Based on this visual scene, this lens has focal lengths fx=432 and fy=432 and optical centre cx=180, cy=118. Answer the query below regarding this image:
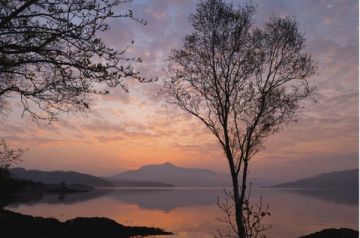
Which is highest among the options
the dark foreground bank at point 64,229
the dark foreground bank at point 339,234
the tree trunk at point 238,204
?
the tree trunk at point 238,204

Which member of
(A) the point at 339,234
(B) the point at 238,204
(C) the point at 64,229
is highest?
(B) the point at 238,204

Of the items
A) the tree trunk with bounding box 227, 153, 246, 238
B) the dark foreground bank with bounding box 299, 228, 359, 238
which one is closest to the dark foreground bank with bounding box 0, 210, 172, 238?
the tree trunk with bounding box 227, 153, 246, 238

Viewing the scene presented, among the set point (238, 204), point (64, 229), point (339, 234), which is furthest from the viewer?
point (64, 229)

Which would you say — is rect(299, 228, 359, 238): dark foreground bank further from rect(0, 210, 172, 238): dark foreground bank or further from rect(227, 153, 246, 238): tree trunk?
rect(0, 210, 172, 238): dark foreground bank

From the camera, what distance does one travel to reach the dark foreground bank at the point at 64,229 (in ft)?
125

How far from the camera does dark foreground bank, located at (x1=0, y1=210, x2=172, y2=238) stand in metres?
38.1

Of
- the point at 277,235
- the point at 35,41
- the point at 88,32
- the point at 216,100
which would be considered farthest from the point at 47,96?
the point at 277,235

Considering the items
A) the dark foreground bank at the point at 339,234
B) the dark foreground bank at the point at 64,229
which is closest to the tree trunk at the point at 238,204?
the dark foreground bank at the point at 339,234

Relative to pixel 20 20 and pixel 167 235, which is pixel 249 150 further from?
pixel 167 235

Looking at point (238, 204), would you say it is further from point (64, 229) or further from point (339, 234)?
point (64, 229)

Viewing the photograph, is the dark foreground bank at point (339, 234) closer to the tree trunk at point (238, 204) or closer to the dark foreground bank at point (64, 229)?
the tree trunk at point (238, 204)

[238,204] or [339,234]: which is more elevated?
[238,204]

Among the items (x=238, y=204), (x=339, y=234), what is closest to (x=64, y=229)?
(x=339, y=234)

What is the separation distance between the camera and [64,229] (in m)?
42.5
